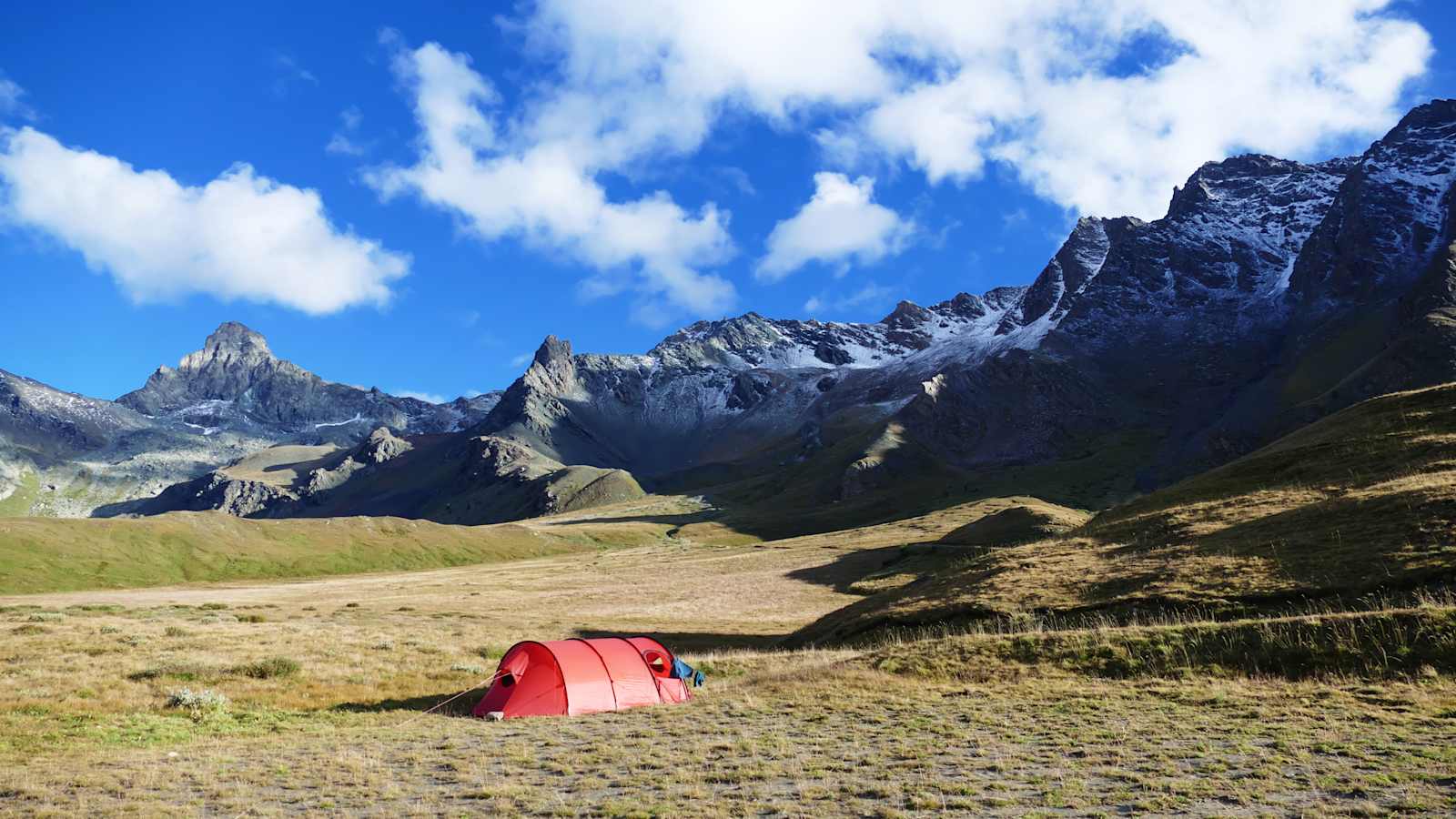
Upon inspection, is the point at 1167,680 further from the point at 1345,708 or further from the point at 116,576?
the point at 116,576

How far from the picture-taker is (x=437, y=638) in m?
46.2

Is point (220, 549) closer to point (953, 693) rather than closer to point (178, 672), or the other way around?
point (178, 672)

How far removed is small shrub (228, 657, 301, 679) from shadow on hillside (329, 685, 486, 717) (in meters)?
5.90

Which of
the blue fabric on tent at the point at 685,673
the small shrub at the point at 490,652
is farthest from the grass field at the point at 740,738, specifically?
the blue fabric on tent at the point at 685,673

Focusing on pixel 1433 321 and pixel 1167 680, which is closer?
pixel 1167 680

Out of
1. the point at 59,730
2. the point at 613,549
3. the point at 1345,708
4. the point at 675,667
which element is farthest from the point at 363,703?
the point at 613,549

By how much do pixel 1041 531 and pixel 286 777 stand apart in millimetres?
94742

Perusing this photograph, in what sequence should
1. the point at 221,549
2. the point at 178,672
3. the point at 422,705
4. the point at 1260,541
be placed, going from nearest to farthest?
the point at 422,705, the point at 178,672, the point at 1260,541, the point at 221,549

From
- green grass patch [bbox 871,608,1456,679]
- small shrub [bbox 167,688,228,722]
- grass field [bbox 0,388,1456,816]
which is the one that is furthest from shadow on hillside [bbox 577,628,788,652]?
small shrub [bbox 167,688,228,722]

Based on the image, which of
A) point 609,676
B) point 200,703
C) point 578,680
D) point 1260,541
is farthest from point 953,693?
point 200,703

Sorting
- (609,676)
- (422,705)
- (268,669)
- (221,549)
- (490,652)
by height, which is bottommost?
(490,652)

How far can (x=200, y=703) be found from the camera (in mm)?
25953

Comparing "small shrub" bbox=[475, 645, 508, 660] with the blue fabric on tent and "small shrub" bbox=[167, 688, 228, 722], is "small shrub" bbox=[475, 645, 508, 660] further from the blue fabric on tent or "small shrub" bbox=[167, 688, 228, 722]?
"small shrub" bbox=[167, 688, 228, 722]

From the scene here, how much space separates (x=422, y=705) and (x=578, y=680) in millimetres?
6185
